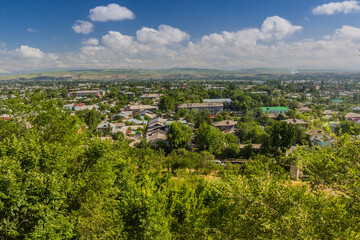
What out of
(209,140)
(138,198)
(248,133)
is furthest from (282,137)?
(138,198)

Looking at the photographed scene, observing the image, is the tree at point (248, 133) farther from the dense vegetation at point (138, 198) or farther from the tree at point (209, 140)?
the dense vegetation at point (138, 198)

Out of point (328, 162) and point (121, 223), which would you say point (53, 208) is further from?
point (328, 162)

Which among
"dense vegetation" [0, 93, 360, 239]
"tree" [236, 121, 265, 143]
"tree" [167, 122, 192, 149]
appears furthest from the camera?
"tree" [236, 121, 265, 143]

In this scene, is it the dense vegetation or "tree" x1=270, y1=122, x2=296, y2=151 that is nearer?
the dense vegetation

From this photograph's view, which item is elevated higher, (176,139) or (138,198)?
(138,198)

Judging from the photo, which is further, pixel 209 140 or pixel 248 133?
pixel 248 133

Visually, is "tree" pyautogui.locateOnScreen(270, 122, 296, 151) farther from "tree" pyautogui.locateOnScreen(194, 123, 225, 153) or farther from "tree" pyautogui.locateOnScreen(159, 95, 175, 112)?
"tree" pyautogui.locateOnScreen(159, 95, 175, 112)

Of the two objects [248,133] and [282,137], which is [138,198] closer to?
[282,137]

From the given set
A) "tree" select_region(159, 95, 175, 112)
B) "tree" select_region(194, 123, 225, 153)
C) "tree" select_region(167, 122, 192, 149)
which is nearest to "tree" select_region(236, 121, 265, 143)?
"tree" select_region(194, 123, 225, 153)
